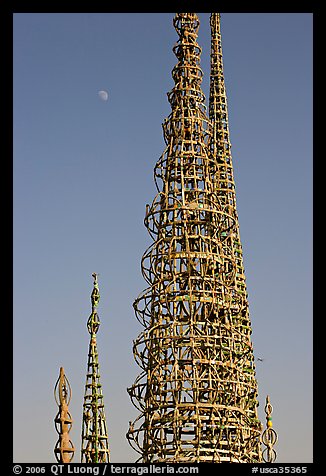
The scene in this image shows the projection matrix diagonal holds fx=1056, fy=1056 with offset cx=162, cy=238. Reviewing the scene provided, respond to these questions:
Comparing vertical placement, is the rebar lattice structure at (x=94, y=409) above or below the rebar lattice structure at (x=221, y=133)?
below

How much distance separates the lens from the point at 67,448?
72.9 feet

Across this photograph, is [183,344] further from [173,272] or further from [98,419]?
[98,419]

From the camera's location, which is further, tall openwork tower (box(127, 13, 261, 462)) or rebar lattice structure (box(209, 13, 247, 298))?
rebar lattice structure (box(209, 13, 247, 298))

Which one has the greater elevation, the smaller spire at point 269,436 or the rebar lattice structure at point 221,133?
the rebar lattice structure at point 221,133

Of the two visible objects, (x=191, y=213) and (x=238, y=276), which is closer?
(x=191, y=213)

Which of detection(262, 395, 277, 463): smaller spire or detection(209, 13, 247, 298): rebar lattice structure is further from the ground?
detection(209, 13, 247, 298): rebar lattice structure

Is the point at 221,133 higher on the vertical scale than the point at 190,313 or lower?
higher

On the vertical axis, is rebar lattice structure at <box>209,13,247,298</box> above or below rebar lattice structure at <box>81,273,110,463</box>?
above

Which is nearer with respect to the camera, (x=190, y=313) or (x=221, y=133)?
(x=190, y=313)

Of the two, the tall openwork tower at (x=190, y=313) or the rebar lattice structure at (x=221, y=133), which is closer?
the tall openwork tower at (x=190, y=313)
